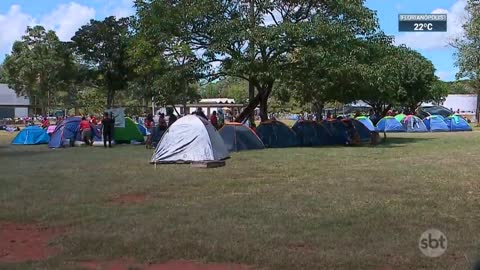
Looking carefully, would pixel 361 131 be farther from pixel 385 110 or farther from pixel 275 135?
pixel 385 110

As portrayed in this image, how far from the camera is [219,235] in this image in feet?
25.2

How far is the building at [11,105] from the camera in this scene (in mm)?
91562

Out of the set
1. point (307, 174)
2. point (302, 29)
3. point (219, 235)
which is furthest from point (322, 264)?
point (302, 29)

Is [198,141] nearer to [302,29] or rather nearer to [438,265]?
A: [302,29]

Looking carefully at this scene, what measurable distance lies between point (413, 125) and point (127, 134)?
23146mm

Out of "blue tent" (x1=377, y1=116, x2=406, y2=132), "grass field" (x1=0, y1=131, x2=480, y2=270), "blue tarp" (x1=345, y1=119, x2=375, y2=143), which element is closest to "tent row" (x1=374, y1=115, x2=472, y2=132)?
"blue tent" (x1=377, y1=116, x2=406, y2=132)

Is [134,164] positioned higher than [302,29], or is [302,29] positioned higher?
[302,29]

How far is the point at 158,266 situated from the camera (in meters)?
6.45

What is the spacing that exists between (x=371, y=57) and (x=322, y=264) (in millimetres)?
20534

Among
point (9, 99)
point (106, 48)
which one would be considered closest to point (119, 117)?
point (106, 48)

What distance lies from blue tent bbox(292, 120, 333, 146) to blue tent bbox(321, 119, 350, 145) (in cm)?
23

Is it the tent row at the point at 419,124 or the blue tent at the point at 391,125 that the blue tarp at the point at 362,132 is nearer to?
the tent row at the point at 419,124

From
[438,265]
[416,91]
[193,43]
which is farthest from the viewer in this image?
[416,91]

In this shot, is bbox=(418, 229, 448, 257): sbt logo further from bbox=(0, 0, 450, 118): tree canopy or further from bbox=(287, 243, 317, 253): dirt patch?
bbox=(0, 0, 450, 118): tree canopy
